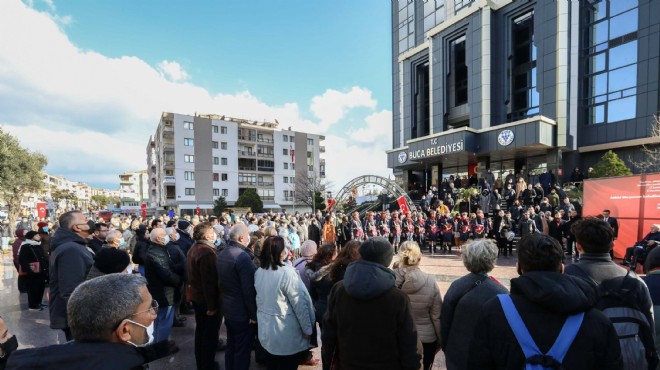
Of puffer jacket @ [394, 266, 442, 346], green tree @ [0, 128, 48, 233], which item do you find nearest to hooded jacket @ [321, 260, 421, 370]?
puffer jacket @ [394, 266, 442, 346]

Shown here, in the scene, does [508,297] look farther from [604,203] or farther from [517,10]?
[517,10]

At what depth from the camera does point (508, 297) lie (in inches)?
60.6

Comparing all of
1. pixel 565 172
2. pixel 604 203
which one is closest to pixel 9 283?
pixel 604 203

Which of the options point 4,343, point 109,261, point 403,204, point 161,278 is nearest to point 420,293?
point 4,343

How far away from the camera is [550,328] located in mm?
1422

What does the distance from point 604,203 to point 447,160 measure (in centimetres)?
1606

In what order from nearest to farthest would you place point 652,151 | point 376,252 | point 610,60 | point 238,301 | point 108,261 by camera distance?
point 376,252 → point 108,261 → point 238,301 → point 652,151 → point 610,60

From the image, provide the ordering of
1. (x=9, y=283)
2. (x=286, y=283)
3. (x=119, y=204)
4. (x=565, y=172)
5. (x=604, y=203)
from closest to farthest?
(x=286, y=283) → (x=9, y=283) → (x=604, y=203) → (x=565, y=172) → (x=119, y=204)

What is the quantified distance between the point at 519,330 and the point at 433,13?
3247 cm

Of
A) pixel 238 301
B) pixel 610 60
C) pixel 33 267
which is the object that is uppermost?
pixel 610 60

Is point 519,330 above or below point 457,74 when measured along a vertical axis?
below

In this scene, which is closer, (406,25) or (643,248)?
(643,248)

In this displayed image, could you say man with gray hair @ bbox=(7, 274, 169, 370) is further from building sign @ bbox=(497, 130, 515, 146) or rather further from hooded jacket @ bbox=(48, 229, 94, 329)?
building sign @ bbox=(497, 130, 515, 146)

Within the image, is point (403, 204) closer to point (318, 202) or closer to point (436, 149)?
point (436, 149)
